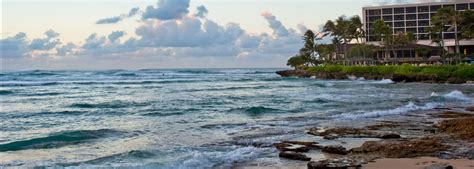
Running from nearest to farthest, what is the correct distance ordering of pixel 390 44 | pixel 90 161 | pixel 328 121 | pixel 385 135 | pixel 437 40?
pixel 90 161 → pixel 385 135 → pixel 328 121 → pixel 437 40 → pixel 390 44

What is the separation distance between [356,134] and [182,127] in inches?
270

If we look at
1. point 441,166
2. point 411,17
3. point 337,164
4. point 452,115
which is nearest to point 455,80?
point 452,115

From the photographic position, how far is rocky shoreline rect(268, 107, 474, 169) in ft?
37.7

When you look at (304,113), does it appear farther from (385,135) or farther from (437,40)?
(437,40)

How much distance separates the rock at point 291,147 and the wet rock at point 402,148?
122 centimetres

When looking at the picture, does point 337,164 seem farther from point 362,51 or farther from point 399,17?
point 399,17

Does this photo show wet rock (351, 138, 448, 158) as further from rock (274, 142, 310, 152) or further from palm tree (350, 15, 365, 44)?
palm tree (350, 15, 365, 44)

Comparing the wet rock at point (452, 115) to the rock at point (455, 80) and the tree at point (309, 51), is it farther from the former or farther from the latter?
the tree at point (309, 51)

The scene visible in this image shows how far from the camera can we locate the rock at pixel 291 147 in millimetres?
13273

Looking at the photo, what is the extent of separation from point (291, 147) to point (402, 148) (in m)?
2.75

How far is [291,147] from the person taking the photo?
13602 millimetres

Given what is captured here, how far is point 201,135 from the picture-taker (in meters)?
17.3

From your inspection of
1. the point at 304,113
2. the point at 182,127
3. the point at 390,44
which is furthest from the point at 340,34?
the point at 182,127

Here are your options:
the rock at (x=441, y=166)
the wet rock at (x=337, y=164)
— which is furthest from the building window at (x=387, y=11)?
the rock at (x=441, y=166)
